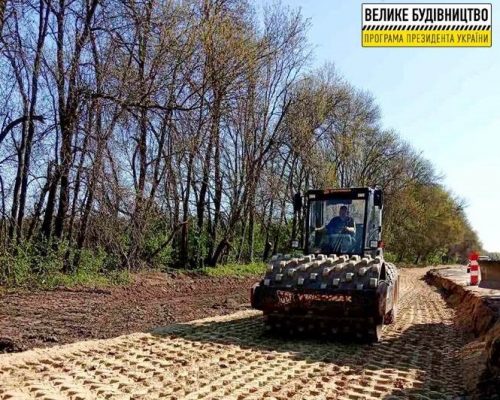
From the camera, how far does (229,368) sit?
19.0 ft

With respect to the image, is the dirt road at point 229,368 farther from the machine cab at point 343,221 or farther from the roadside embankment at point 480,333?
the machine cab at point 343,221

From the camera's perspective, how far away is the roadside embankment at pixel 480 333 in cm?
525

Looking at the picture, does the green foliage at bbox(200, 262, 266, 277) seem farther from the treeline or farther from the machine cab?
the machine cab

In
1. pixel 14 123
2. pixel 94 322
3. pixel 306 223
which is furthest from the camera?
pixel 14 123

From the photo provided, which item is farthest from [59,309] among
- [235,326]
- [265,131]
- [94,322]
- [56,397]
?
[265,131]

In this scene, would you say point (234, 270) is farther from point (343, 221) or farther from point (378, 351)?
point (378, 351)

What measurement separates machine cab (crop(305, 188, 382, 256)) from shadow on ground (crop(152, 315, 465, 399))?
4.93ft

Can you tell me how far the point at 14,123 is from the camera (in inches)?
484

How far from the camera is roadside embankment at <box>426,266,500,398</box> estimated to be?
17.2ft

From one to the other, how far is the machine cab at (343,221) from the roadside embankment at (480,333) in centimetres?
210

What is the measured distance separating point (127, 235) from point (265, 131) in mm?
11611

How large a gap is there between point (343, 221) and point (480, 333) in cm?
277

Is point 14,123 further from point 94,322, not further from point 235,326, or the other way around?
point 235,326

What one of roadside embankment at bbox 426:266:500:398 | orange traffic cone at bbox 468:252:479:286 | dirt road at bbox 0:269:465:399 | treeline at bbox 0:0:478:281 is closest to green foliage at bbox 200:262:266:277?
treeline at bbox 0:0:478:281
